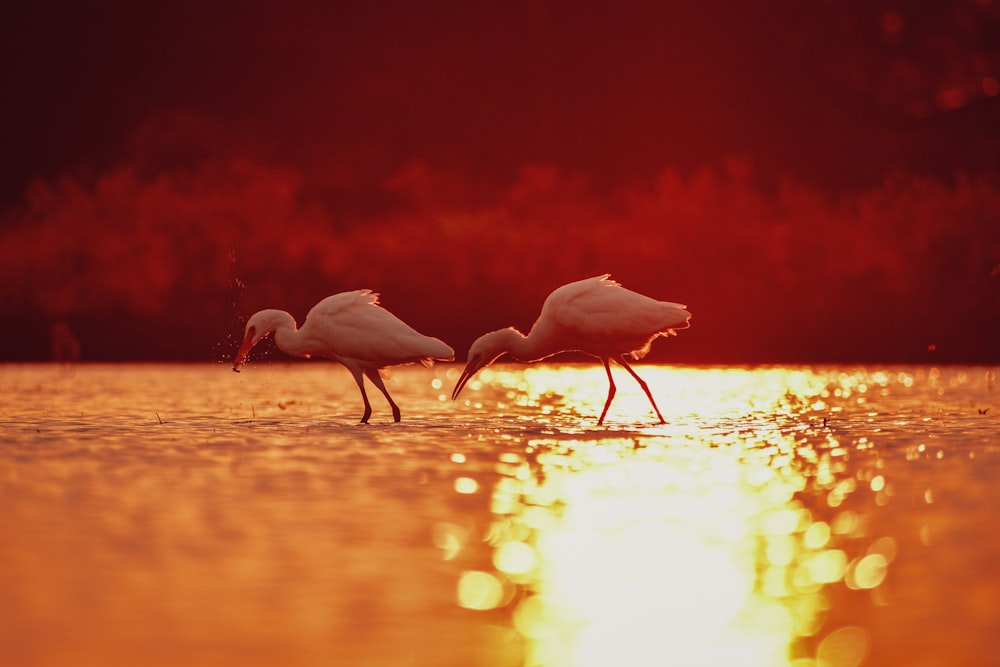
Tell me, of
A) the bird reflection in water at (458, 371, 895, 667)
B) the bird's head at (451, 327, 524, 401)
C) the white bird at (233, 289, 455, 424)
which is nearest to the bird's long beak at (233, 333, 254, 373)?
the white bird at (233, 289, 455, 424)

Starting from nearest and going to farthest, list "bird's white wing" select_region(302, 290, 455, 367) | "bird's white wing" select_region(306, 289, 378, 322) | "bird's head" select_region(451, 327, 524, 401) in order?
"bird's white wing" select_region(302, 290, 455, 367)
"bird's white wing" select_region(306, 289, 378, 322)
"bird's head" select_region(451, 327, 524, 401)

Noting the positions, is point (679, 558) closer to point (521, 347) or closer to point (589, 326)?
point (589, 326)

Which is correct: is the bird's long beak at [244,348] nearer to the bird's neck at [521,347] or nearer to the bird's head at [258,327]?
the bird's head at [258,327]

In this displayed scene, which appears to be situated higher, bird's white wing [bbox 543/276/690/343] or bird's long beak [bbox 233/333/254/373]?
bird's white wing [bbox 543/276/690/343]

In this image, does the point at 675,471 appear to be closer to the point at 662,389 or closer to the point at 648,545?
the point at 648,545

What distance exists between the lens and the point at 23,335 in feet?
126

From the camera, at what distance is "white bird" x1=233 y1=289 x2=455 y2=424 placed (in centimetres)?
1639

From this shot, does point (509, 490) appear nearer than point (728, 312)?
Yes

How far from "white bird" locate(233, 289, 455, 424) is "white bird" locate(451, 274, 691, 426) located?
55 centimetres

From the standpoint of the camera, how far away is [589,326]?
16391mm

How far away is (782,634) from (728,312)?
3094 cm

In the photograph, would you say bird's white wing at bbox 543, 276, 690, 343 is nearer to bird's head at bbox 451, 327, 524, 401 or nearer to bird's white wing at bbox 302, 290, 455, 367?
bird's head at bbox 451, 327, 524, 401

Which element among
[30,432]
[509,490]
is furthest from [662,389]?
[509,490]

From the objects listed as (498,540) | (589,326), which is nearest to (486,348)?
(589,326)
